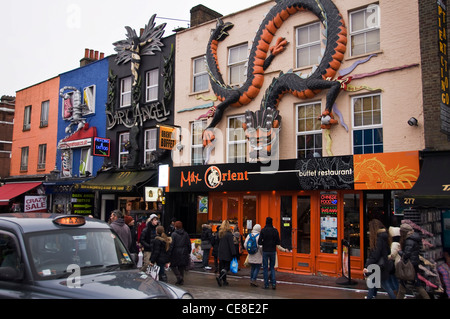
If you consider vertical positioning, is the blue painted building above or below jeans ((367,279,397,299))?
above

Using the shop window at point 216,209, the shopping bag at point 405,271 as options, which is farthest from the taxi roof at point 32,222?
the shop window at point 216,209

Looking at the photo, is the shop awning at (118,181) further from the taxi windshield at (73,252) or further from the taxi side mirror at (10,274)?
the taxi side mirror at (10,274)

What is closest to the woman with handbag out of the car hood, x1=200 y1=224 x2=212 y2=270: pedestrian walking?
the car hood

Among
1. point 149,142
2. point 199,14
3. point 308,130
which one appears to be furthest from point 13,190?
point 308,130

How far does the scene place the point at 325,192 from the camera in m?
13.1

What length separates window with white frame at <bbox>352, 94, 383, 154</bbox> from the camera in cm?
1232

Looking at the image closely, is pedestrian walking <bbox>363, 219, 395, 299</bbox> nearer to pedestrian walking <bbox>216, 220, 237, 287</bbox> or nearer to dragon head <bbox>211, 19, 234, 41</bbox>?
pedestrian walking <bbox>216, 220, 237, 287</bbox>

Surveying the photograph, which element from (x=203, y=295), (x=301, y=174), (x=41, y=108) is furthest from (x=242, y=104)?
(x=41, y=108)

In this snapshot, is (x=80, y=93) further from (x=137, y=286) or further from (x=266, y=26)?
(x=137, y=286)

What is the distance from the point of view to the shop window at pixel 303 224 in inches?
529

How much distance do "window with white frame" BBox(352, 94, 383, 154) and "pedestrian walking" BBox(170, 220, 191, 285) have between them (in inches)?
229

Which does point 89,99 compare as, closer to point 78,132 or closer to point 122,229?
point 78,132

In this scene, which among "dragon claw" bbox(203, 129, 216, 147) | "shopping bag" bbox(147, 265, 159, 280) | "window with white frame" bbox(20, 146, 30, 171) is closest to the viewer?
"shopping bag" bbox(147, 265, 159, 280)

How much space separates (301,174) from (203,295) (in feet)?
17.6
